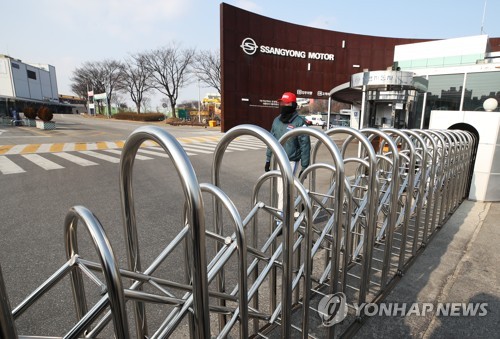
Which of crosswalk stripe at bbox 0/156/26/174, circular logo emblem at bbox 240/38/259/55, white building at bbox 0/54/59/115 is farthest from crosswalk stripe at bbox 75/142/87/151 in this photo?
white building at bbox 0/54/59/115

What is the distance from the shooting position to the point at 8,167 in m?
8.18

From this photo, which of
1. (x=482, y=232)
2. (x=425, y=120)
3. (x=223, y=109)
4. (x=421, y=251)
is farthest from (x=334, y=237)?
(x=223, y=109)

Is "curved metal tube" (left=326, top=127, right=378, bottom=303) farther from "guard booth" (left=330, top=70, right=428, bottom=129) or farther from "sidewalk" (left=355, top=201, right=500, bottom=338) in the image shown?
"guard booth" (left=330, top=70, right=428, bottom=129)

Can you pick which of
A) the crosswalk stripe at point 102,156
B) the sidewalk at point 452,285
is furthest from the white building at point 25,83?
the sidewalk at point 452,285

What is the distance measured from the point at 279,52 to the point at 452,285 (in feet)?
77.9

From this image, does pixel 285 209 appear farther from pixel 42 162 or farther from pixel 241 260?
pixel 42 162

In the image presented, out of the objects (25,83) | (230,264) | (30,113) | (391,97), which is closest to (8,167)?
(230,264)

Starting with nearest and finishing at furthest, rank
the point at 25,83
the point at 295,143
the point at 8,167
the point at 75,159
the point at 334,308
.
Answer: the point at 334,308 < the point at 295,143 < the point at 8,167 < the point at 75,159 < the point at 25,83

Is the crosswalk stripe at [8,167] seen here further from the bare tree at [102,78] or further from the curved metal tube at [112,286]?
the bare tree at [102,78]

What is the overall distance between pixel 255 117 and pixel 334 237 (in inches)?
858

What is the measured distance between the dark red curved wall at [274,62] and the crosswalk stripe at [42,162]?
13.1 metres

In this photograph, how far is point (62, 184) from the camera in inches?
258

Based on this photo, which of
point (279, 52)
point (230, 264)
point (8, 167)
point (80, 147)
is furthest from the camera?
point (279, 52)

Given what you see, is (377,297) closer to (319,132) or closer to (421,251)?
(421,251)
